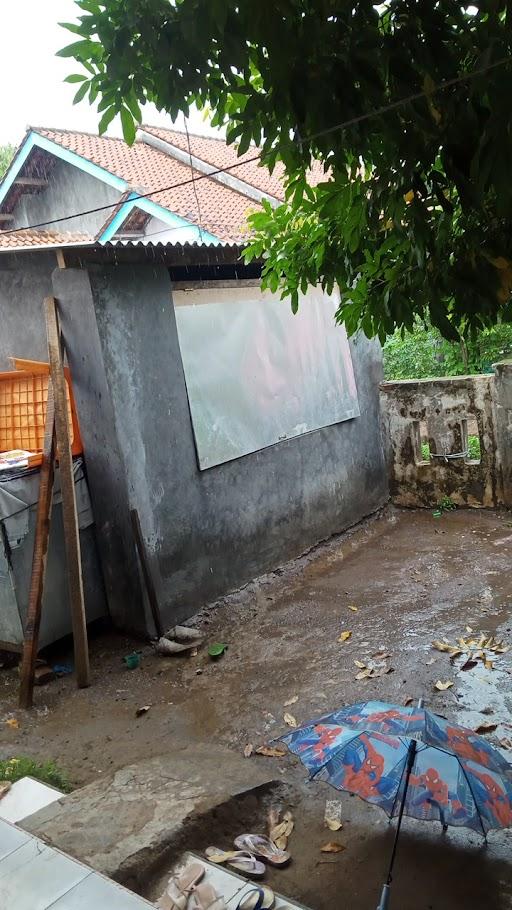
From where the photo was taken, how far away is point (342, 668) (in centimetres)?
529

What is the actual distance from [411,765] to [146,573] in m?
3.43

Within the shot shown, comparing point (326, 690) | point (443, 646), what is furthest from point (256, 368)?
point (326, 690)

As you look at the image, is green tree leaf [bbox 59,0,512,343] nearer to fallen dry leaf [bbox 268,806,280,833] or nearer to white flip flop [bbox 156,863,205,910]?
white flip flop [bbox 156,863,205,910]

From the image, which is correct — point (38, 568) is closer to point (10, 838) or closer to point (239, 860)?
point (10, 838)

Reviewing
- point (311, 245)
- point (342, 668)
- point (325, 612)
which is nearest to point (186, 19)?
point (311, 245)

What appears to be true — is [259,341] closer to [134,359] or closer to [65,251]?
[134,359]

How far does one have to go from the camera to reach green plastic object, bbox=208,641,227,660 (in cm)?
568

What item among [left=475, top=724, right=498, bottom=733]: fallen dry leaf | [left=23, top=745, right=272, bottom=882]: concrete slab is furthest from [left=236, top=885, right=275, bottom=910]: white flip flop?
[left=475, top=724, right=498, bottom=733]: fallen dry leaf

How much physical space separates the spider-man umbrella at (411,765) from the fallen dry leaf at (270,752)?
137cm

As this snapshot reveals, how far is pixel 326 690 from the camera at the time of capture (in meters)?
4.97

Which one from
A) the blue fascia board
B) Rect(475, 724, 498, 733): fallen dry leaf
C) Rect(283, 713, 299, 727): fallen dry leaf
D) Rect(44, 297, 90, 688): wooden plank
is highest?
the blue fascia board

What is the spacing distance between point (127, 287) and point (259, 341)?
188cm

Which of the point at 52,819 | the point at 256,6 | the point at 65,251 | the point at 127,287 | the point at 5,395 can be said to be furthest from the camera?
the point at 5,395

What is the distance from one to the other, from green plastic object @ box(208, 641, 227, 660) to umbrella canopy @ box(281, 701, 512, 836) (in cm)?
278
